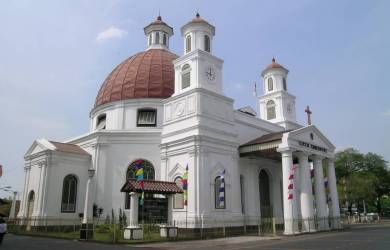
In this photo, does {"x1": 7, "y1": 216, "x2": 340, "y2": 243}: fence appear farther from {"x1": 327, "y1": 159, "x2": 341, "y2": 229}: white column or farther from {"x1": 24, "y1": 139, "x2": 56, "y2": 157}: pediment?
{"x1": 24, "y1": 139, "x2": 56, "y2": 157}: pediment

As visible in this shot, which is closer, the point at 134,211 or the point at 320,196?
the point at 134,211

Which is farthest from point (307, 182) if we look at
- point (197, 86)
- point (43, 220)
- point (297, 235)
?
point (43, 220)

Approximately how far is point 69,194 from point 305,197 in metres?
19.3

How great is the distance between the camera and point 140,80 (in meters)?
34.0

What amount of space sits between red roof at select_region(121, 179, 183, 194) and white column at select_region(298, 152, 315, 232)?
1059 cm

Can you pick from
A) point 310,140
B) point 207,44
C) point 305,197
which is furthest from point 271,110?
point 305,197

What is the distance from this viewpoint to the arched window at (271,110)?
3791cm

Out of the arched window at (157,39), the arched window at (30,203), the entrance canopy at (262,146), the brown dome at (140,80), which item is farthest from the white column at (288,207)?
the arched window at (157,39)

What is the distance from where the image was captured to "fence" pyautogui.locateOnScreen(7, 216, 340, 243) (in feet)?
74.0

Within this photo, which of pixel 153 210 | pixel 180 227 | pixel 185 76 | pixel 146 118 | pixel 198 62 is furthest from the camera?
pixel 146 118

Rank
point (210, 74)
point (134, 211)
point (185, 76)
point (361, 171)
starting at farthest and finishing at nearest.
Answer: point (361, 171)
point (185, 76)
point (210, 74)
point (134, 211)

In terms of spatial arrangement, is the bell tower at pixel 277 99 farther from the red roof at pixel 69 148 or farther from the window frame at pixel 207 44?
the red roof at pixel 69 148

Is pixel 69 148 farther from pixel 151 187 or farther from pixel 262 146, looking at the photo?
pixel 262 146

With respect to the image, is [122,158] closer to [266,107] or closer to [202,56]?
[202,56]
